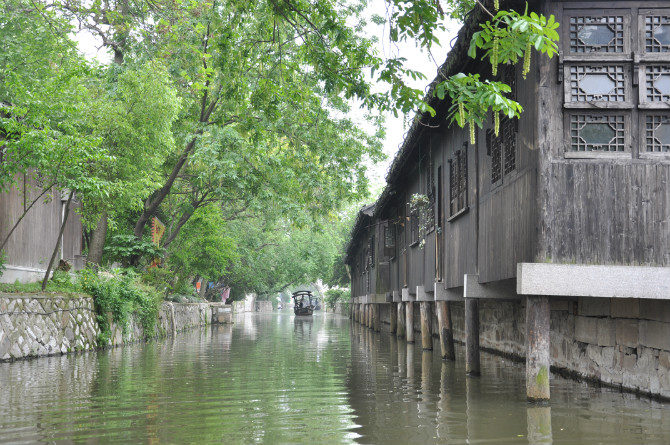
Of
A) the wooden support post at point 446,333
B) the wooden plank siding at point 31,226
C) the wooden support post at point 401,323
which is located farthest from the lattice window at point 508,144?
the wooden support post at point 401,323

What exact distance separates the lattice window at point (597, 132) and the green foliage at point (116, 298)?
13623mm

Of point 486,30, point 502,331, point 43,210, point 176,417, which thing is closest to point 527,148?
point 486,30

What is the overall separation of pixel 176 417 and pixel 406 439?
Answer: 2.48 m

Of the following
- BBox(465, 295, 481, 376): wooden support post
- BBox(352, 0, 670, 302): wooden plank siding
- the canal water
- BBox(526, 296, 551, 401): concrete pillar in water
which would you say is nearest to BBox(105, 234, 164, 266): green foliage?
the canal water

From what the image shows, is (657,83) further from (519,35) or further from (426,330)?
(426,330)

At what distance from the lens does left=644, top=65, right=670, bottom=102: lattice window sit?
826 centimetres

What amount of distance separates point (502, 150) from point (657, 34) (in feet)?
8.34

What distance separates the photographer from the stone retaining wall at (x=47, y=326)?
46.2 ft

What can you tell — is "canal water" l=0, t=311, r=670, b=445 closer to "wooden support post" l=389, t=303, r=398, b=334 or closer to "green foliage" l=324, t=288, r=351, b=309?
"wooden support post" l=389, t=303, r=398, b=334

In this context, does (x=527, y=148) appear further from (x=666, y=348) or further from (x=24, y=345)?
(x=24, y=345)

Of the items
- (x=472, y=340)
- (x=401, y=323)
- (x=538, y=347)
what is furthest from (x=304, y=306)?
(x=538, y=347)

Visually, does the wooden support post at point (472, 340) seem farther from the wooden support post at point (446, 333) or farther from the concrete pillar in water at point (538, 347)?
the concrete pillar in water at point (538, 347)

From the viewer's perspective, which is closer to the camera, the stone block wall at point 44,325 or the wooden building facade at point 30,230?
the stone block wall at point 44,325

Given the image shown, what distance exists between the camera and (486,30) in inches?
261
